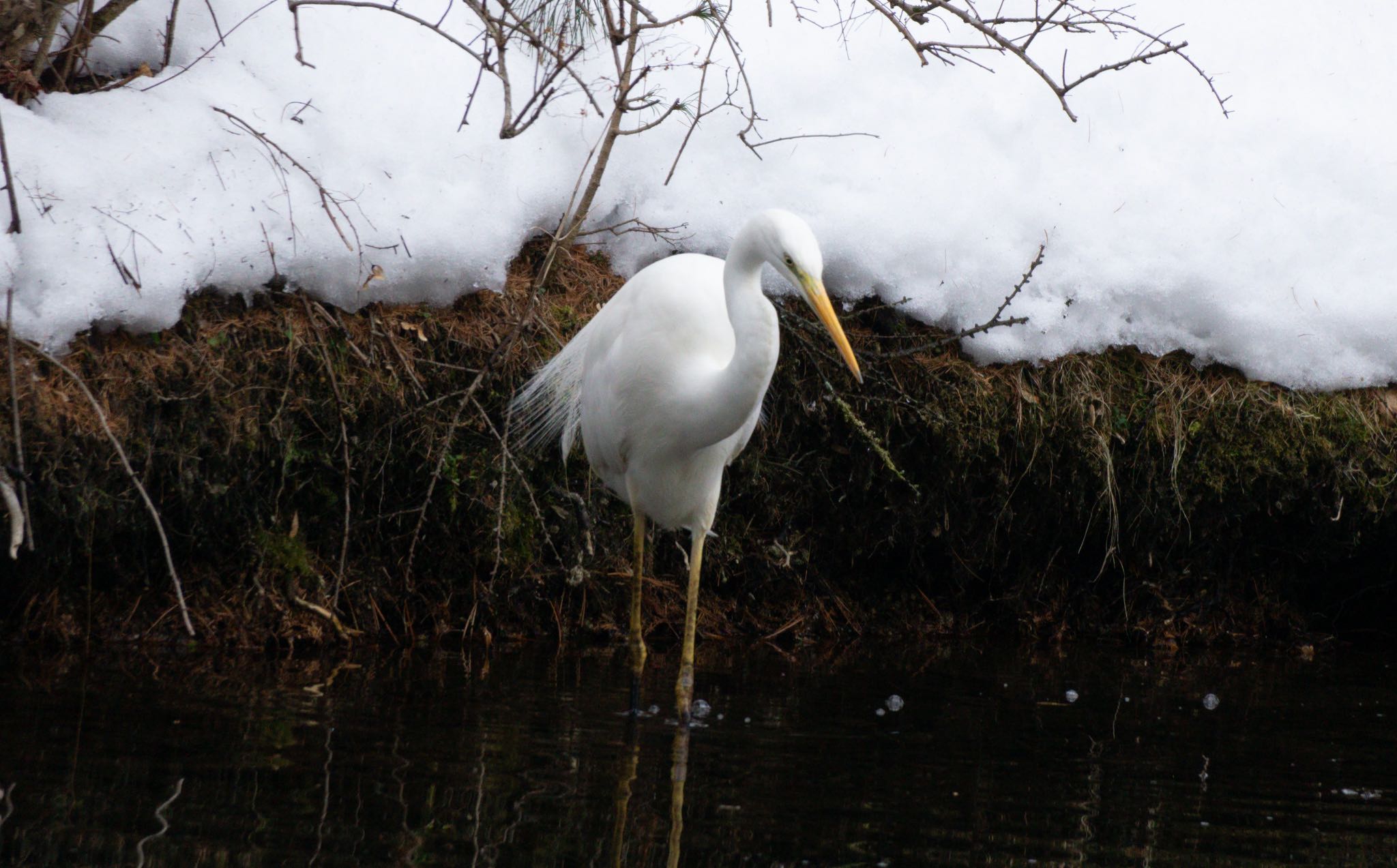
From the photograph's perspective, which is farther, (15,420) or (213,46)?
(213,46)

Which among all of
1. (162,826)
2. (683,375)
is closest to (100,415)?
(162,826)

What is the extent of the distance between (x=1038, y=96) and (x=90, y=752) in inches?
166

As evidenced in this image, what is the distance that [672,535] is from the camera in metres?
4.60

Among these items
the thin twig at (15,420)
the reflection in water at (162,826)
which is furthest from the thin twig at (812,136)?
the reflection in water at (162,826)

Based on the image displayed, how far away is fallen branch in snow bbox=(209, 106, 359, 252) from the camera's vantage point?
370 cm

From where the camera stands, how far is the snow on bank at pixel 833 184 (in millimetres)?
3785

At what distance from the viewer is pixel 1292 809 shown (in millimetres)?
2670

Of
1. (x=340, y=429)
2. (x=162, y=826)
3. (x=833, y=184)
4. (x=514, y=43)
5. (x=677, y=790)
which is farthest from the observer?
(x=514, y=43)

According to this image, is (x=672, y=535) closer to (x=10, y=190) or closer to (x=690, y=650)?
(x=690, y=650)

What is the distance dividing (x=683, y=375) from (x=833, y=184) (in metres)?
1.75

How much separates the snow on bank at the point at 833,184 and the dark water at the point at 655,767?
1.22 meters

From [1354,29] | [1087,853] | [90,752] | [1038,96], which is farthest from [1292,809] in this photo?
[1354,29]

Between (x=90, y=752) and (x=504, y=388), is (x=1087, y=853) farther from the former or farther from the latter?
(x=504, y=388)

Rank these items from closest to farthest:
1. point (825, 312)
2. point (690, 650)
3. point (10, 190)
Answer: point (825, 312), point (10, 190), point (690, 650)
